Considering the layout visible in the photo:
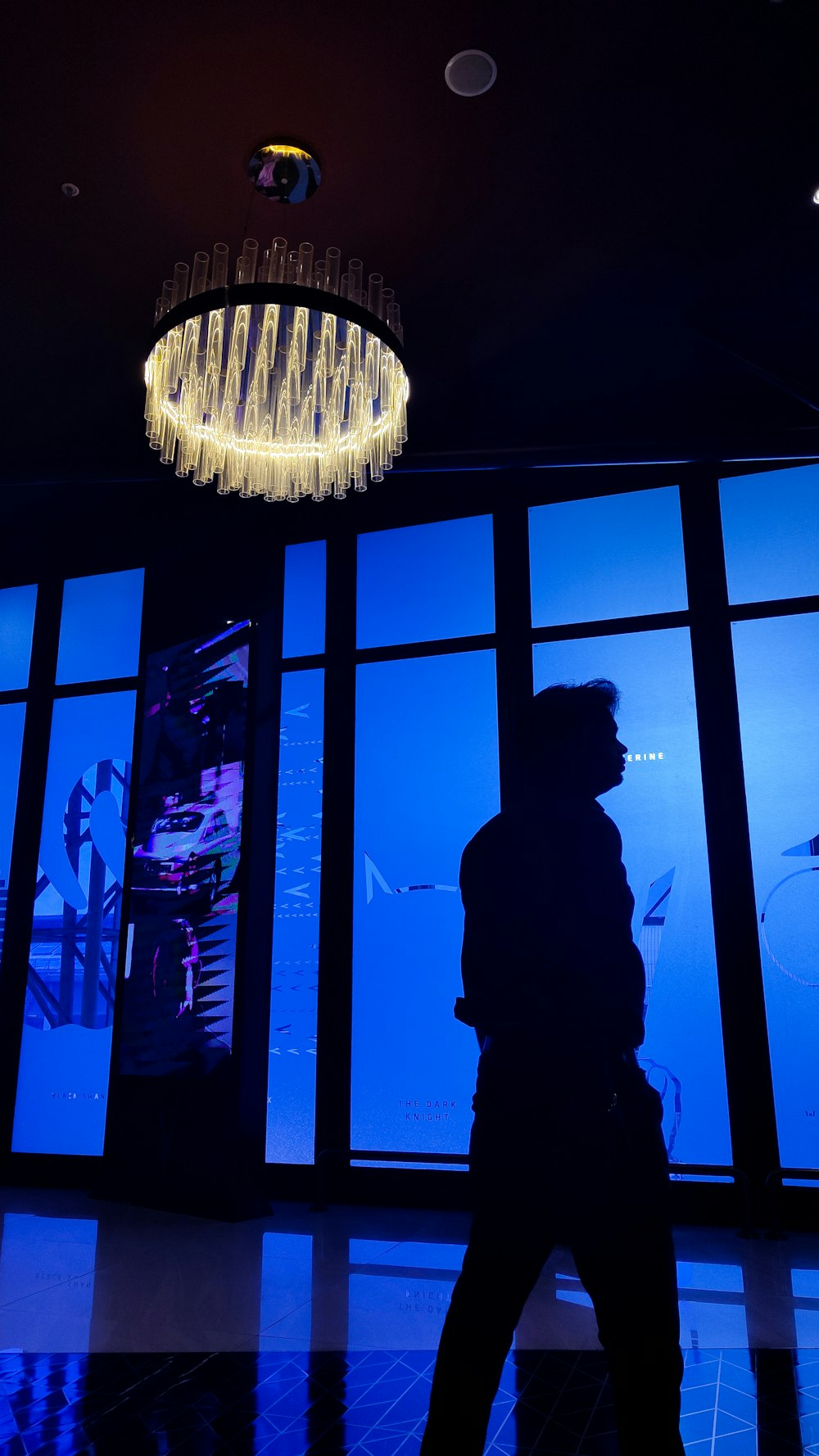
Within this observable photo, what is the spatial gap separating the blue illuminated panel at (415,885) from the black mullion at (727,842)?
1.04 m

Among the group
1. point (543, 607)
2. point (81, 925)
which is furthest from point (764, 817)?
point (81, 925)

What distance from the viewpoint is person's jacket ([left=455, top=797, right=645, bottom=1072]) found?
54.3 inches

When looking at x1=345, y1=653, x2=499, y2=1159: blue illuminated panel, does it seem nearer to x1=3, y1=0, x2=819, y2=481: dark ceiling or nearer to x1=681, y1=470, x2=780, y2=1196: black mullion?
x1=681, y1=470, x2=780, y2=1196: black mullion

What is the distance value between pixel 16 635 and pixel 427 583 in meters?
2.69

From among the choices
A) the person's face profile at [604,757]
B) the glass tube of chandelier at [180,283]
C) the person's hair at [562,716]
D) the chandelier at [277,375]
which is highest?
the glass tube of chandelier at [180,283]

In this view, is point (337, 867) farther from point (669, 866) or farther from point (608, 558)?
point (608, 558)

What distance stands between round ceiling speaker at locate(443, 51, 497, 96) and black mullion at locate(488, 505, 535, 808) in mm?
2337

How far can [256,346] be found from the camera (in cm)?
308

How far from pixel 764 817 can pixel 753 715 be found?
48 centimetres

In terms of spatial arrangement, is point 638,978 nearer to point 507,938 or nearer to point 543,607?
point 507,938

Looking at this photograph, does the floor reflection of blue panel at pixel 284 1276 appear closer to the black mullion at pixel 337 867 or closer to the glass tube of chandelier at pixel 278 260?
the black mullion at pixel 337 867

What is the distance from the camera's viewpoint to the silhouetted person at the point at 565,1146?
1.32 m

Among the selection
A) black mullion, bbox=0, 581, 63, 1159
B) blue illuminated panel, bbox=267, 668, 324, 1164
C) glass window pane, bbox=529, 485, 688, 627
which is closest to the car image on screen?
blue illuminated panel, bbox=267, 668, 324, 1164

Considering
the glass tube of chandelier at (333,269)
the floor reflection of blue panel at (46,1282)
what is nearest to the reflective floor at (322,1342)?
the floor reflection of blue panel at (46,1282)
